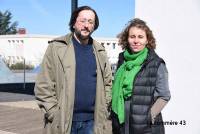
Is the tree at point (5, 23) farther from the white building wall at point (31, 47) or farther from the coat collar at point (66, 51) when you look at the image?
the coat collar at point (66, 51)

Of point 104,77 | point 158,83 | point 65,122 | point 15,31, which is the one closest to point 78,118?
point 65,122

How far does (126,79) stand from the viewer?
138 inches

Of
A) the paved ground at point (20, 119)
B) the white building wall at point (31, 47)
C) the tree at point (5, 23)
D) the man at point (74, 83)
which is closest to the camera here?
the man at point (74, 83)

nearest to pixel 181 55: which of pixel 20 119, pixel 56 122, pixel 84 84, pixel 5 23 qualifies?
pixel 84 84

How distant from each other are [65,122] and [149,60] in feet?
2.86

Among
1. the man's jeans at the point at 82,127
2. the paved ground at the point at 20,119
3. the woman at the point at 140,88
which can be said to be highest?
the woman at the point at 140,88

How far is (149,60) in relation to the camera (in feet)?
11.5

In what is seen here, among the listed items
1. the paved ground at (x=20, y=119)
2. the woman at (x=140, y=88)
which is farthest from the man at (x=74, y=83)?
the paved ground at (x=20, y=119)

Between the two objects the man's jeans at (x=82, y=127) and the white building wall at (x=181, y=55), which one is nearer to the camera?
the man's jeans at (x=82, y=127)

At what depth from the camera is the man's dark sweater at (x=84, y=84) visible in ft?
12.3

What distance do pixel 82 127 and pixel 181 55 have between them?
5.24 ft

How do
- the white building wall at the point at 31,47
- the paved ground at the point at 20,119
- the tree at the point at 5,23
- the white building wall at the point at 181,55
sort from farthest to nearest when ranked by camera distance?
the tree at the point at 5,23, the white building wall at the point at 31,47, the paved ground at the point at 20,119, the white building wall at the point at 181,55

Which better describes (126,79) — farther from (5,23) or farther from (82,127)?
(5,23)

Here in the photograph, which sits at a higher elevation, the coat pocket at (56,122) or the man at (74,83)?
the man at (74,83)
